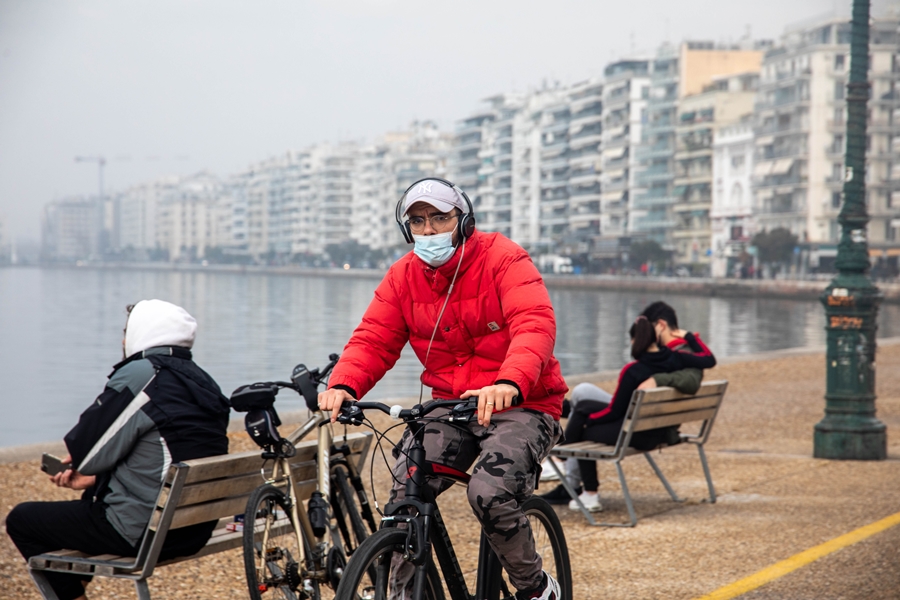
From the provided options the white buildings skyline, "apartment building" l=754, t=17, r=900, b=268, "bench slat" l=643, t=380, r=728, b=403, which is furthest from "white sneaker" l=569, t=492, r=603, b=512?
"apartment building" l=754, t=17, r=900, b=268

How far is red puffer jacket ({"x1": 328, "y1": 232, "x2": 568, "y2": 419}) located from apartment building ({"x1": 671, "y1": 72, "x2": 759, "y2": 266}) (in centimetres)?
10846

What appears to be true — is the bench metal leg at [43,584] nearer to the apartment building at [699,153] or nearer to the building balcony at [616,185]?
the apartment building at [699,153]

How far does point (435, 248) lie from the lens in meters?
3.46

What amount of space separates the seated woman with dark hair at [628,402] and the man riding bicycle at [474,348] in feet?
9.38

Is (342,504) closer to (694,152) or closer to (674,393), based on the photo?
(674,393)

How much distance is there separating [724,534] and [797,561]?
660mm

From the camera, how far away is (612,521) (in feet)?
20.8

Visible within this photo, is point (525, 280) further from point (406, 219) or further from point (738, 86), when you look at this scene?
point (738, 86)

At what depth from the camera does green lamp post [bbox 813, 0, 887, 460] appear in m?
8.22

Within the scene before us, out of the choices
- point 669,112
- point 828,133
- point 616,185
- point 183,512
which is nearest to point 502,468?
point 183,512

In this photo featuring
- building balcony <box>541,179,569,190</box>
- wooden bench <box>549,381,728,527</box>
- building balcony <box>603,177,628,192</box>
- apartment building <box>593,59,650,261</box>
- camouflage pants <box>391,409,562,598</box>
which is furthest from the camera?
building balcony <box>541,179,569,190</box>

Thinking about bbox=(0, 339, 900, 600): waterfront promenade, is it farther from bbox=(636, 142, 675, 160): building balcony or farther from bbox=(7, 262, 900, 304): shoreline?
bbox=(636, 142, 675, 160): building balcony

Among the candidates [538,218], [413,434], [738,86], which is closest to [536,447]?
[413,434]

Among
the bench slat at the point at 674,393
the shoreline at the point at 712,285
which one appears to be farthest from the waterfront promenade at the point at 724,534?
the shoreline at the point at 712,285
